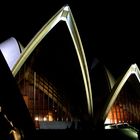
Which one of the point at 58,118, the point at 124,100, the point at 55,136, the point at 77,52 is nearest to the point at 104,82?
the point at 124,100

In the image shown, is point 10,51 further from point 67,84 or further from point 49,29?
Answer: point 67,84

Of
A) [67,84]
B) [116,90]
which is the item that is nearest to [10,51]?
[67,84]

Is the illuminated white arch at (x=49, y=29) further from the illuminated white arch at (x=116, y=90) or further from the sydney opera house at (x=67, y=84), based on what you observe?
the illuminated white arch at (x=116, y=90)

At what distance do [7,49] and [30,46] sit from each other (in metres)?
2.10

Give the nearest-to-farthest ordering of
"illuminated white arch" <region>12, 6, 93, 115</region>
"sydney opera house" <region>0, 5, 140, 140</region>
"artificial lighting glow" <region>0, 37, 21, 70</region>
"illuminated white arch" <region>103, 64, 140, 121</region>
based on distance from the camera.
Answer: "illuminated white arch" <region>12, 6, 93, 115</region> < "sydney opera house" <region>0, 5, 140, 140</region> < "artificial lighting glow" <region>0, 37, 21, 70</region> < "illuminated white arch" <region>103, 64, 140, 121</region>

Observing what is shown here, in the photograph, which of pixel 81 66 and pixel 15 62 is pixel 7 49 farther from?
pixel 81 66

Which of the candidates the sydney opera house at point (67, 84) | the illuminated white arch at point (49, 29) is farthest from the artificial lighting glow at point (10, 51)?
the illuminated white arch at point (49, 29)

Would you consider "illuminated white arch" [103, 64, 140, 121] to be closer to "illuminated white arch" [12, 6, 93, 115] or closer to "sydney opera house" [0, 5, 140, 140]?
"sydney opera house" [0, 5, 140, 140]

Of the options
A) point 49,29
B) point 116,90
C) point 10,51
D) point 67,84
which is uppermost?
point 49,29

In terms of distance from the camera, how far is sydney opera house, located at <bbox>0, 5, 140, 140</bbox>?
12.7 m

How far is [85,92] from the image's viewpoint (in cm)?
1409

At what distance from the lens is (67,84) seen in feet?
63.0

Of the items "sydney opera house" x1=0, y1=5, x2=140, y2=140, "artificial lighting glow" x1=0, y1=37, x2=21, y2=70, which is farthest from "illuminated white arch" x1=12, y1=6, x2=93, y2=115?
"artificial lighting glow" x1=0, y1=37, x2=21, y2=70

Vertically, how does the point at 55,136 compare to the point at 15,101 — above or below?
below
